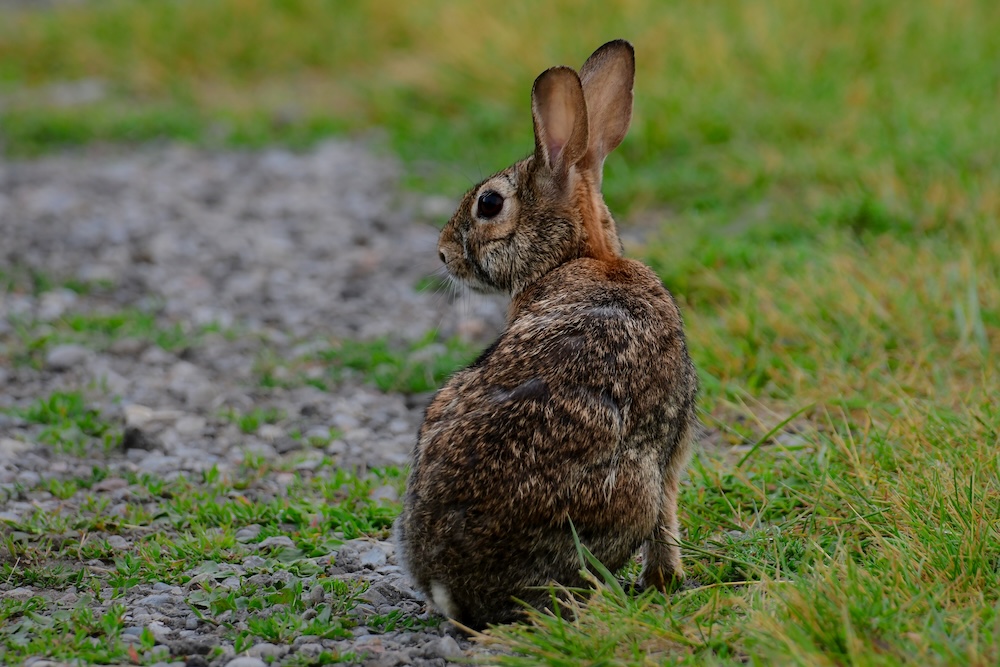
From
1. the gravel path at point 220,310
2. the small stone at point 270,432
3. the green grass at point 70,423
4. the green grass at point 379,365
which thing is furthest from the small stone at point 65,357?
the small stone at point 270,432

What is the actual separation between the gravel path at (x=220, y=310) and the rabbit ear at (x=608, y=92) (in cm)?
163

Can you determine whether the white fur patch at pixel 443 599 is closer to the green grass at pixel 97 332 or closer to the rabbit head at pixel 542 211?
the rabbit head at pixel 542 211

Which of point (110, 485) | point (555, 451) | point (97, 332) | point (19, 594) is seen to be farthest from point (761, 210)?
point (19, 594)

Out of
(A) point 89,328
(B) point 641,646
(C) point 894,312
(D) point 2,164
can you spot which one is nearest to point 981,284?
(C) point 894,312

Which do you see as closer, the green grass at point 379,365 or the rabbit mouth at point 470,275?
the rabbit mouth at point 470,275

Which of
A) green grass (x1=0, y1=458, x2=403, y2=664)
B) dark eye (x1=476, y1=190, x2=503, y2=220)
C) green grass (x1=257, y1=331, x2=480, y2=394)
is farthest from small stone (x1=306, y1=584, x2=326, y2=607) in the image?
green grass (x1=257, y1=331, x2=480, y2=394)

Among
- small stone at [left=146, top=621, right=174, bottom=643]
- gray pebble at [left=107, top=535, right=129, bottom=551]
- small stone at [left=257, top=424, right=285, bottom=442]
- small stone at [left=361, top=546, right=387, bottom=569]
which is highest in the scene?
Result: small stone at [left=257, top=424, right=285, bottom=442]

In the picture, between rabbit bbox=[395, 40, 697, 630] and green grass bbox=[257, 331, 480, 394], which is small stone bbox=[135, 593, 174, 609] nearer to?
rabbit bbox=[395, 40, 697, 630]

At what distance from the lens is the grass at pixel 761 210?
3582 mm

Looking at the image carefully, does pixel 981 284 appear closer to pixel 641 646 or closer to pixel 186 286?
pixel 641 646

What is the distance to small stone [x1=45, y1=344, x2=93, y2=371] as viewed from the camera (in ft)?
21.0

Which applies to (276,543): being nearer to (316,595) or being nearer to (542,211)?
(316,595)

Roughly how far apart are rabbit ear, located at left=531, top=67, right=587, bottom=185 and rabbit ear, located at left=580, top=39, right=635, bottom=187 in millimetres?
287

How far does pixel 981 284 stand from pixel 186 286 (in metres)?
4.47
